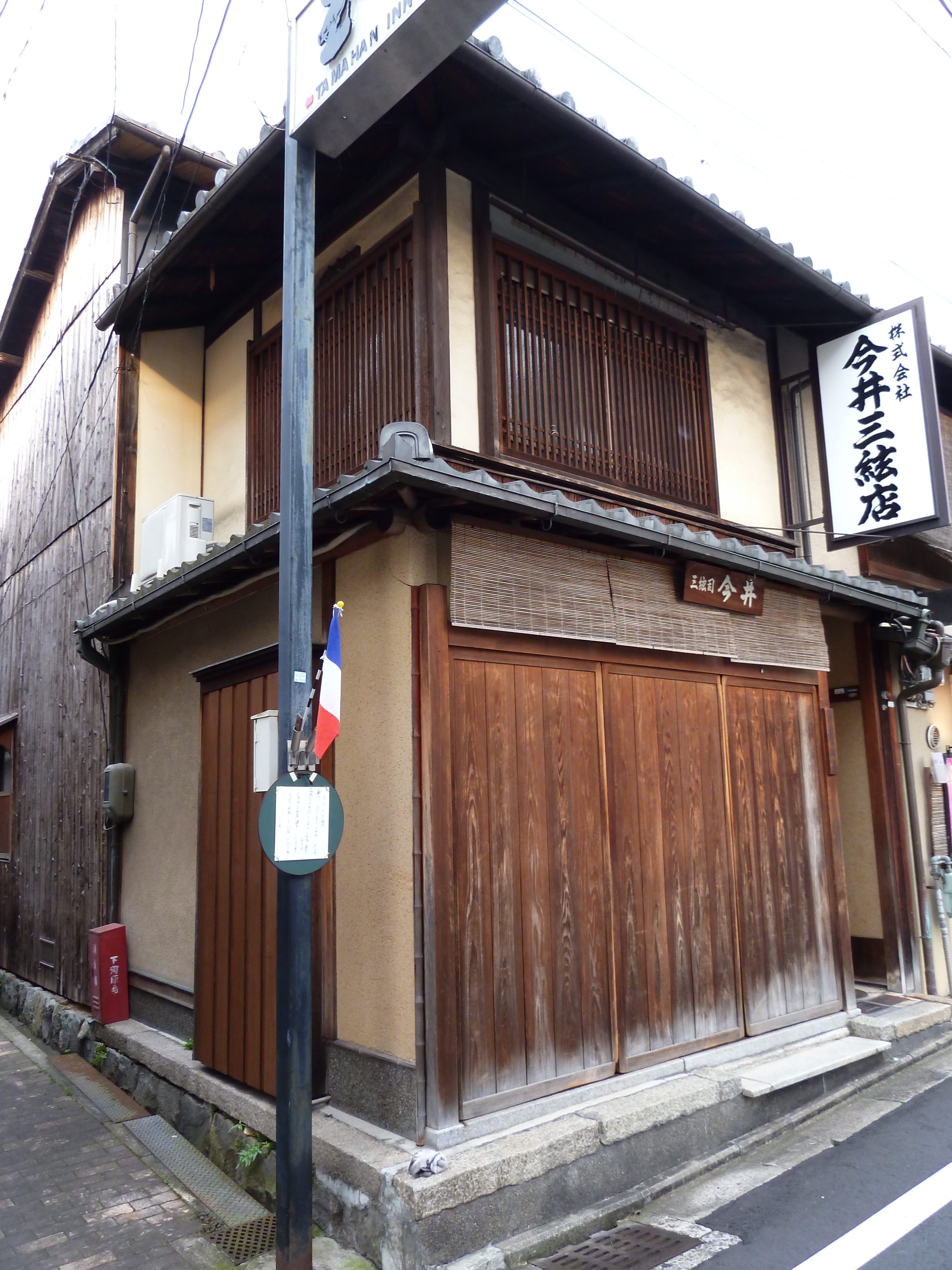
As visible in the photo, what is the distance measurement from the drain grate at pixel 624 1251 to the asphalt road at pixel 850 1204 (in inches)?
10.4

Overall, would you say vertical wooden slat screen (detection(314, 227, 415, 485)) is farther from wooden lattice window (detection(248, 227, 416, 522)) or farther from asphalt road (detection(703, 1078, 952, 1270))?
asphalt road (detection(703, 1078, 952, 1270))

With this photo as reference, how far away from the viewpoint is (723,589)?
775 cm

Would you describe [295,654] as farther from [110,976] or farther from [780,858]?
[110,976]

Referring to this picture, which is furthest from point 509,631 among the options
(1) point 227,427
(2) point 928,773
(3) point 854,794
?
(2) point 928,773

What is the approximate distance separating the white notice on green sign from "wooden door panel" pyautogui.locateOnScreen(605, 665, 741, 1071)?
2568 mm

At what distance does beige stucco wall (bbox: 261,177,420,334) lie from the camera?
716cm

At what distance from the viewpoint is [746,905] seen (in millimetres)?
7680

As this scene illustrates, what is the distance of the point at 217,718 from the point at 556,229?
16.3 feet

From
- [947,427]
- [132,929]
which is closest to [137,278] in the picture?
[132,929]

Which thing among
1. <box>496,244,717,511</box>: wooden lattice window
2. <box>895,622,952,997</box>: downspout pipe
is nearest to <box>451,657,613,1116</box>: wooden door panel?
<box>496,244,717,511</box>: wooden lattice window

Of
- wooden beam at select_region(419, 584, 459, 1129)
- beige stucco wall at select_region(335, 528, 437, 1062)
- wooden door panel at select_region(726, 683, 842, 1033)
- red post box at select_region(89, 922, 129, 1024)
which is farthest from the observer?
red post box at select_region(89, 922, 129, 1024)

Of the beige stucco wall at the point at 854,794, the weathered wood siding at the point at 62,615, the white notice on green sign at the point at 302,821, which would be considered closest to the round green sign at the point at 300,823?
the white notice on green sign at the point at 302,821

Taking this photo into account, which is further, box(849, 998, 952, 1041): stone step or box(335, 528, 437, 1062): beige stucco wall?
box(849, 998, 952, 1041): stone step

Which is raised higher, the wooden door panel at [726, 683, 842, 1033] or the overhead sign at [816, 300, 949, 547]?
the overhead sign at [816, 300, 949, 547]
